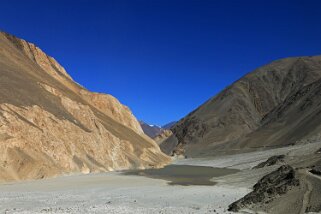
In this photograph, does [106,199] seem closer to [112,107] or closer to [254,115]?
[112,107]

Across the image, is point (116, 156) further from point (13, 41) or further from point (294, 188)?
point (294, 188)

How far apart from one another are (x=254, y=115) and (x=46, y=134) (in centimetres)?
13275

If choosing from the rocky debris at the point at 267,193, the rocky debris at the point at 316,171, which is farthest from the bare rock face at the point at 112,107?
the rocky debris at the point at 267,193

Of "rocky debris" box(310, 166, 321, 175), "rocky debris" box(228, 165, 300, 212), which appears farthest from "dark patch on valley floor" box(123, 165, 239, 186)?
"rocky debris" box(228, 165, 300, 212)

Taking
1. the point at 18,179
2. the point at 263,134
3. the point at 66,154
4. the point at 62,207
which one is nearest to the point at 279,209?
the point at 62,207

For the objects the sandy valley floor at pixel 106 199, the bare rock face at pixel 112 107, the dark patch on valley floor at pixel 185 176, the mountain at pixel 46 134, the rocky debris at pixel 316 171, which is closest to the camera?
the sandy valley floor at pixel 106 199

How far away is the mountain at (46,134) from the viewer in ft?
152

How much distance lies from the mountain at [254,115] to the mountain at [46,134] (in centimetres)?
4657

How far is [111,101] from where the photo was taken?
10306 cm

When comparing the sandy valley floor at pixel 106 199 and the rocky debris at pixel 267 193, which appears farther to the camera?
the rocky debris at pixel 267 193

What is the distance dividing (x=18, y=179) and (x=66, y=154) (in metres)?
12.4

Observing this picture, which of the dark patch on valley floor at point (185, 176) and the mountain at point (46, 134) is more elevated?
the mountain at point (46, 134)

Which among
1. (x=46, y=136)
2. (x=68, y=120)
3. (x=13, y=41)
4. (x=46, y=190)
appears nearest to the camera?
(x=46, y=190)

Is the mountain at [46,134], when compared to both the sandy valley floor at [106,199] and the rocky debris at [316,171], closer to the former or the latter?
the sandy valley floor at [106,199]
